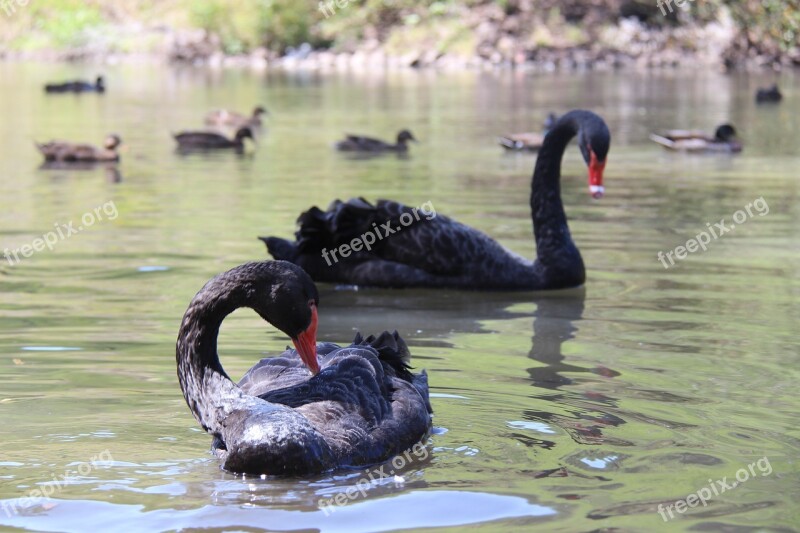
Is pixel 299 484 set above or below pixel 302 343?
below

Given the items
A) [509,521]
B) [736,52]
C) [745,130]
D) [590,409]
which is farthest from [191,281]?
[736,52]

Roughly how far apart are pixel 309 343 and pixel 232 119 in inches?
752

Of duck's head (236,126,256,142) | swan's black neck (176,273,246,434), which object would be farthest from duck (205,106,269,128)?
swan's black neck (176,273,246,434)

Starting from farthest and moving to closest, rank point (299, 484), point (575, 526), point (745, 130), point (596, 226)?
point (745, 130) < point (596, 226) < point (299, 484) < point (575, 526)

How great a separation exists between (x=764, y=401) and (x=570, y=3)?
45623mm

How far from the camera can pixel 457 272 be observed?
32.1 ft

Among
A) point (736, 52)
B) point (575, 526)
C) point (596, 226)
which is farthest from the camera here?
point (736, 52)

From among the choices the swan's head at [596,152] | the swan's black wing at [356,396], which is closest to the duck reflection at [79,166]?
the swan's head at [596,152]

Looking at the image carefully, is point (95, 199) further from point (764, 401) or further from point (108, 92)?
point (108, 92)
